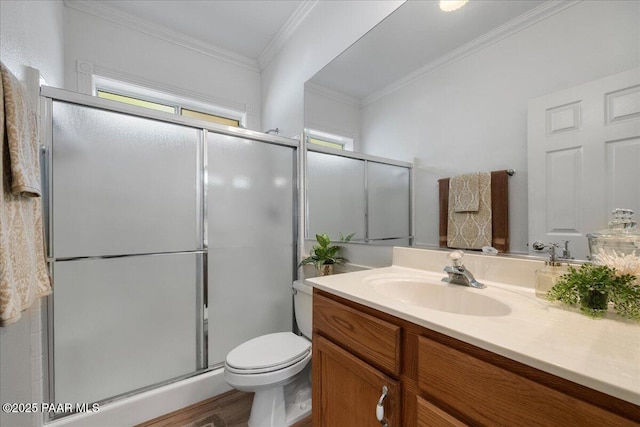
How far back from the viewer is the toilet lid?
1299mm

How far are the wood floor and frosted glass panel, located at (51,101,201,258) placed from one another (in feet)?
3.10

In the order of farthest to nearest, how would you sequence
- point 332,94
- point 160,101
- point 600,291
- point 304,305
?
point 160,101 → point 332,94 → point 304,305 → point 600,291

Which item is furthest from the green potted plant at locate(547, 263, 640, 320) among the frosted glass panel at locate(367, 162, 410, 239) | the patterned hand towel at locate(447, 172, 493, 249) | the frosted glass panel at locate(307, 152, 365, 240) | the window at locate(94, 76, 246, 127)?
the window at locate(94, 76, 246, 127)

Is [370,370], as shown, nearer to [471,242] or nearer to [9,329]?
[471,242]

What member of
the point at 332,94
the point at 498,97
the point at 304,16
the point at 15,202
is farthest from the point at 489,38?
the point at 15,202

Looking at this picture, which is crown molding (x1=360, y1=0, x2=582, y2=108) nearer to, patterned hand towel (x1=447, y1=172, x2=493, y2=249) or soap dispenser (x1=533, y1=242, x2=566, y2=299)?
patterned hand towel (x1=447, y1=172, x2=493, y2=249)

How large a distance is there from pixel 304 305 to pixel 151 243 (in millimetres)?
988

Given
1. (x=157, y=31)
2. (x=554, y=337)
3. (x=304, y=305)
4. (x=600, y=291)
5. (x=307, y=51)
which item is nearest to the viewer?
(x=554, y=337)

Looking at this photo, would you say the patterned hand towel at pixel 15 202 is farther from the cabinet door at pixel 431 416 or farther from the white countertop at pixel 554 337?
the cabinet door at pixel 431 416

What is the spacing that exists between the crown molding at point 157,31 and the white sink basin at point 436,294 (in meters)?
2.53

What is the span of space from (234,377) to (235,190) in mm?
1097

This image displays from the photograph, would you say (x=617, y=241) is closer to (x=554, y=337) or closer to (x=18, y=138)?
(x=554, y=337)

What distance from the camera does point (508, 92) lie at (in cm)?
98

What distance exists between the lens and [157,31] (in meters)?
2.20
